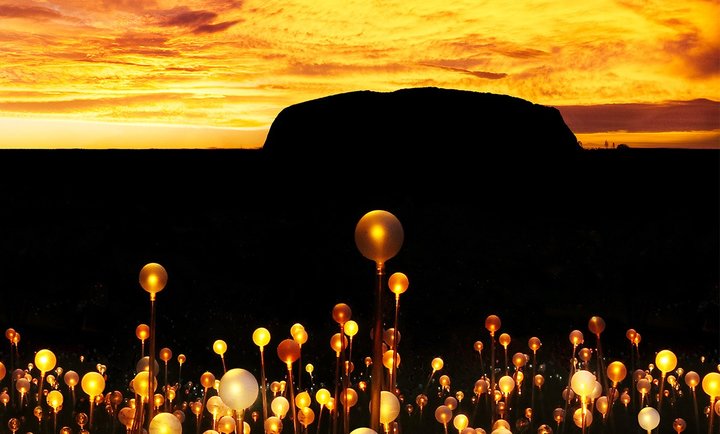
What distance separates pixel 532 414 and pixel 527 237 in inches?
288

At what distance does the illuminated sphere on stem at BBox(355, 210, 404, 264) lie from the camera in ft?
11.9

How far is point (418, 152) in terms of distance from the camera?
74.3 feet

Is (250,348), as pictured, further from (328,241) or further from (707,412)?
(707,412)

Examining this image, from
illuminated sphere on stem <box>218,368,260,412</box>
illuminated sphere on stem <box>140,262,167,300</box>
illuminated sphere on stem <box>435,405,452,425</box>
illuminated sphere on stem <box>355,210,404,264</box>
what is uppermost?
illuminated sphere on stem <box>355,210,404,264</box>

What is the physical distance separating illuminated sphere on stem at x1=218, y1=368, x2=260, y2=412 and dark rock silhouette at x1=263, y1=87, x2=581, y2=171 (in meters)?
17.4

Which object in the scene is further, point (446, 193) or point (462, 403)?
point (446, 193)

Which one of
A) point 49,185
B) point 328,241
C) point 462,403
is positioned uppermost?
point 49,185

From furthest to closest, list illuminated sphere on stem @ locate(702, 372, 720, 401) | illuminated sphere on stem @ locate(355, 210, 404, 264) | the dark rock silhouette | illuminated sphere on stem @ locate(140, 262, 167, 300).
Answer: the dark rock silhouette, illuminated sphere on stem @ locate(702, 372, 720, 401), illuminated sphere on stem @ locate(140, 262, 167, 300), illuminated sphere on stem @ locate(355, 210, 404, 264)

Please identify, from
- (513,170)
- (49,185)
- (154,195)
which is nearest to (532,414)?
(154,195)

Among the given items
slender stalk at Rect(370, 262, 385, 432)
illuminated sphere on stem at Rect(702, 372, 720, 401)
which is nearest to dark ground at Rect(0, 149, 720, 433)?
illuminated sphere on stem at Rect(702, 372, 720, 401)

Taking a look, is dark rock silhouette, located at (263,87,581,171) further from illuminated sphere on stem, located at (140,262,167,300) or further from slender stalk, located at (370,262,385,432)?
slender stalk, located at (370,262,385,432)

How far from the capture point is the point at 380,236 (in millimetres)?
3621

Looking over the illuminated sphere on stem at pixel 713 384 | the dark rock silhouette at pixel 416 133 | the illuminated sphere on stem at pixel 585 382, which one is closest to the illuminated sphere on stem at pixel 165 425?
the illuminated sphere on stem at pixel 585 382

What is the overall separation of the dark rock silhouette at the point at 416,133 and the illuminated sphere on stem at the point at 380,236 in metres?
17.5
